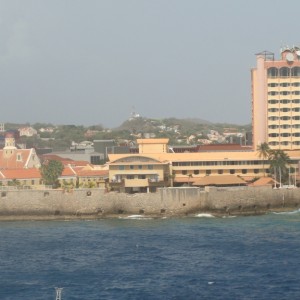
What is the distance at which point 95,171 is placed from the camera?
130 metres

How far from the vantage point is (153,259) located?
234ft

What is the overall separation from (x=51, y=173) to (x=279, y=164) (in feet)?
101

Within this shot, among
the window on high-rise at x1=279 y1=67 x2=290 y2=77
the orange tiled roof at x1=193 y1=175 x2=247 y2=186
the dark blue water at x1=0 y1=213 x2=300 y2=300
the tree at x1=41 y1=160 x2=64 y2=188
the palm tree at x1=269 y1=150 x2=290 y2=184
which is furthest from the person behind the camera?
the window on high-rise at x1=279 y1=67 x2=290 y2=77

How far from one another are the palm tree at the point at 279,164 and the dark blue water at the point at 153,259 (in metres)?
21.5

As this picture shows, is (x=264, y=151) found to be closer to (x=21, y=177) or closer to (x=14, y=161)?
(x=21, y=177)

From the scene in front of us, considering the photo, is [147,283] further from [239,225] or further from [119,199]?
[119,199]

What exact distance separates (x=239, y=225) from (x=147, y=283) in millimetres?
33601

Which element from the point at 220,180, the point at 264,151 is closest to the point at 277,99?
the point at 264,151

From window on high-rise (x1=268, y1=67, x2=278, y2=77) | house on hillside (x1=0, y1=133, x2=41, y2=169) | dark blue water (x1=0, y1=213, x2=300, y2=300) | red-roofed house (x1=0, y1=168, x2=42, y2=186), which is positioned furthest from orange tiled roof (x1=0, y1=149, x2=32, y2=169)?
dark blue water (x1=0, y1=213, x2=300, y2=300)

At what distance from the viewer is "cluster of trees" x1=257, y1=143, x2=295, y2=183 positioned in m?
119

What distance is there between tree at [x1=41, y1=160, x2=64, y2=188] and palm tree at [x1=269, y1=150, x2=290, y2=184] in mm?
29329

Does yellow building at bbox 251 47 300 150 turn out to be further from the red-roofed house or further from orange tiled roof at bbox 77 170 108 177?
the red-roofed house

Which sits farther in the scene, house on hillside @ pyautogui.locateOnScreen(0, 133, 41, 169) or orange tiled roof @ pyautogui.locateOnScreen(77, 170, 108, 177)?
house on hillside @ pyautogui.locateOnScreen(0, 133, 41, 169)

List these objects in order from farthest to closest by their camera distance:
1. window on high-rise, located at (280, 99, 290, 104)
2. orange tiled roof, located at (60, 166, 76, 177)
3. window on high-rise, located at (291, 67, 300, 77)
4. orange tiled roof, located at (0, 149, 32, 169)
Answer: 1. orange tiled roof, located at (0, 149, 32, 169)
2. window on high-rise, located at (280, 99, 290, 104)
3. window on high-rise, located at (291, 67, 300, 77)
4. orange tiled roof, located at (60, 166, 76, 177)
